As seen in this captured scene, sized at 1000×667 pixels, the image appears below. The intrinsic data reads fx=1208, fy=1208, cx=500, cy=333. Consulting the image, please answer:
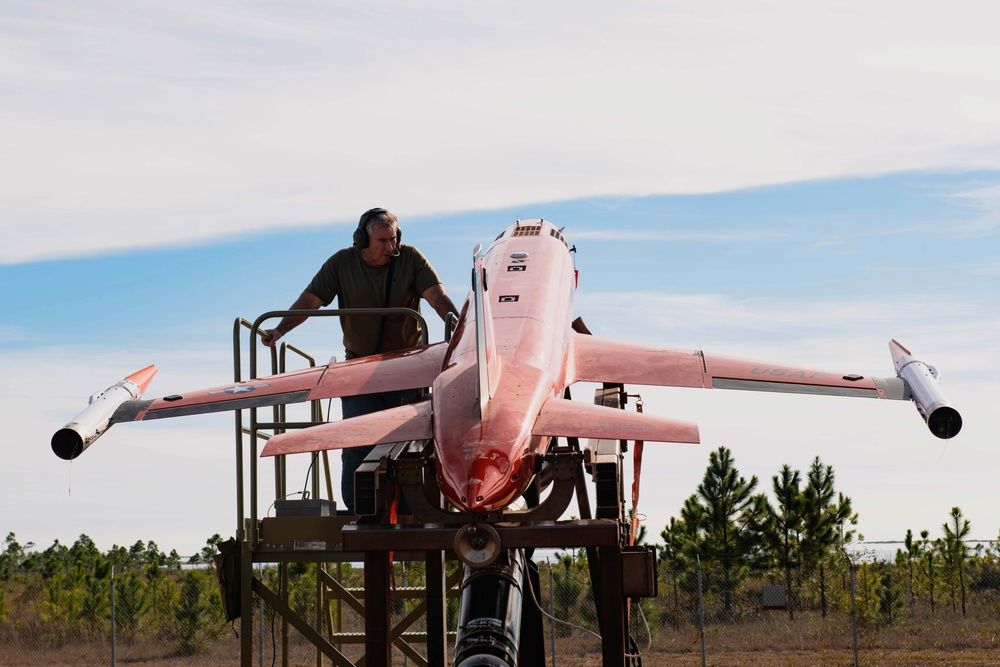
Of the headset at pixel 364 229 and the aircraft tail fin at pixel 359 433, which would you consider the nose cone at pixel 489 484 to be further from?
the headset at pixel 364 229

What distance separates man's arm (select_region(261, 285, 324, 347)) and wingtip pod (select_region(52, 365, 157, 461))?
117 centimetres

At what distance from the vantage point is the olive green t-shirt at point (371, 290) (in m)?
11.9

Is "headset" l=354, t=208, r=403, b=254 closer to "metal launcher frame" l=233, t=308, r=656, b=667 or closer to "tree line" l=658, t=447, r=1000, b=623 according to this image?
"metal launcher frame" l=233, t=308, r=656, b=667

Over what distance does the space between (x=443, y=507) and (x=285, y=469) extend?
2.88 meters

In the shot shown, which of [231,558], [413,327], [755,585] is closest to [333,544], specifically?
[231,558]

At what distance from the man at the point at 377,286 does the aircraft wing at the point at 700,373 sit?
1489 mm

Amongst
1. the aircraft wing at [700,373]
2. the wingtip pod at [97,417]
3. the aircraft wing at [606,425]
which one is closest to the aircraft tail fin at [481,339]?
the aircraft wing at [606,425]

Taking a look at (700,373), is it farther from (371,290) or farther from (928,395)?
(371,290)

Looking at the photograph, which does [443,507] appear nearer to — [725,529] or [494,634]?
[494,634]

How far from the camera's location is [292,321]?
1151 centimetres

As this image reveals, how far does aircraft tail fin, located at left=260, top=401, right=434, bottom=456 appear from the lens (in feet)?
27.1

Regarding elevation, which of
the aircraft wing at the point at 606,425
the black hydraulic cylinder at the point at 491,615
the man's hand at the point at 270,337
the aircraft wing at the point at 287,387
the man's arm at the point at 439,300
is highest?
the man's arm at the point at 439,300

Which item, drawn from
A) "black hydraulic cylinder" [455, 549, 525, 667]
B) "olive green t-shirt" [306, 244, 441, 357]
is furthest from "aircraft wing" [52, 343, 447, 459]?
"black hydraulic cylinder" [455, 549, 525, 667]

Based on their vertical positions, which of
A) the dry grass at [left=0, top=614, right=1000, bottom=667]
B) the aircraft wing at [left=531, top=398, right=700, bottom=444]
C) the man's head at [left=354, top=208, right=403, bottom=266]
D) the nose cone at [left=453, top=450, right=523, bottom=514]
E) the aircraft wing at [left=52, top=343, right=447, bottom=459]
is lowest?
the dry grass at [left=0, top=614, right=1000, bottom=667]
